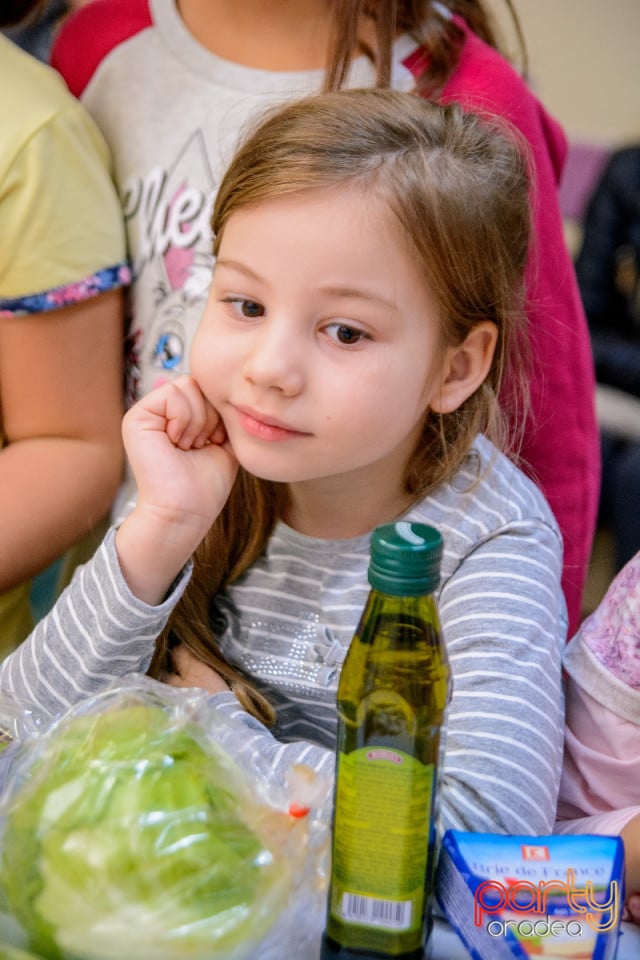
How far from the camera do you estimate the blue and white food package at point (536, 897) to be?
0.62 m

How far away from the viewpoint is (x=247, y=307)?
96 cm

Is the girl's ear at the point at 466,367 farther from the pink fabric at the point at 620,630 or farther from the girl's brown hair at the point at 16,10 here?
the girl's brown hair at the point at 16,10

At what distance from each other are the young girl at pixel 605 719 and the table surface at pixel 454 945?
0.85 feet

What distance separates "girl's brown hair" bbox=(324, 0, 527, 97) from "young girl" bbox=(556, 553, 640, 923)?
0.67 m

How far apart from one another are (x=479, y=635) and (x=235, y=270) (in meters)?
0.40

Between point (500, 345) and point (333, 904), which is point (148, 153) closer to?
point (500, 345)

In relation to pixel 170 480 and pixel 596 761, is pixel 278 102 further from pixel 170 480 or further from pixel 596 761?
pixel 596 761

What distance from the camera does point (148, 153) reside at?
1.38m

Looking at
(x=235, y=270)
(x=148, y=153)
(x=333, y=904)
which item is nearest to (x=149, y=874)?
(x=333, y=904)

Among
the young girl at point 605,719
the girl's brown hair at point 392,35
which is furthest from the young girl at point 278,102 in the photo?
the young girl at point 605,719

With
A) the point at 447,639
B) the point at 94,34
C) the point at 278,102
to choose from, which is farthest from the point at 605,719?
the point at 94,34

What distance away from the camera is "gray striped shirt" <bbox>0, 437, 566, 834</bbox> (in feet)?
2.87

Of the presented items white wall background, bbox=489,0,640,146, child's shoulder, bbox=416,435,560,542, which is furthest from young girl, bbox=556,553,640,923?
white wall background, bbox=489,0,640,146

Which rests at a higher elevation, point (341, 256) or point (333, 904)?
point (341, 256)
